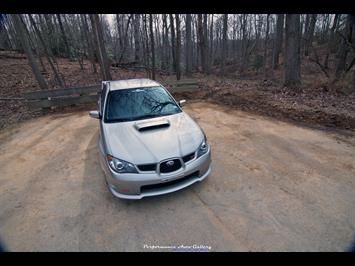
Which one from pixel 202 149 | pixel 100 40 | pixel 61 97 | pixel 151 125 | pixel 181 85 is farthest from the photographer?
pixel 100 40

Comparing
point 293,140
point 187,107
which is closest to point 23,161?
point 187,107

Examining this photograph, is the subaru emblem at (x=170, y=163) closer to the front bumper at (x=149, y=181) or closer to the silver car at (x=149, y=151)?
the silver car at (x=149, y=151)

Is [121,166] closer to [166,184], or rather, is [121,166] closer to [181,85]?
[166,184]

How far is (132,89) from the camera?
4.33 metres

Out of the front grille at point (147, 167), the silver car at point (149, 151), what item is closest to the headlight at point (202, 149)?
the silver car at point (149, 151)

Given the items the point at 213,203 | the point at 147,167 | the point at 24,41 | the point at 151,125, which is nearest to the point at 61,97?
the point at 24,41

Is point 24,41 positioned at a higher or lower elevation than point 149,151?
higher

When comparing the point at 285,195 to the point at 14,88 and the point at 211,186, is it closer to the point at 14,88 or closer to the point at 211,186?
the point at 211,186

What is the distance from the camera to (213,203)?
9.91 feet

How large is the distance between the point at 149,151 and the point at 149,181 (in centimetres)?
41

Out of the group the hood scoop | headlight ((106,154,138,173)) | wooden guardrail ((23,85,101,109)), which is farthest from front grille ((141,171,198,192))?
wooden guardrail ((23,85,101,109))

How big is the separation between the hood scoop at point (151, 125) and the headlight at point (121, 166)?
0.68 m

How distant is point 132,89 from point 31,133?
397 centimetres

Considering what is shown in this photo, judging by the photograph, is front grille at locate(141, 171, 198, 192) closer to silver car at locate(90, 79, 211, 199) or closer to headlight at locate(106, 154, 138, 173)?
silver car at locate(90, 79, 211, 199)
